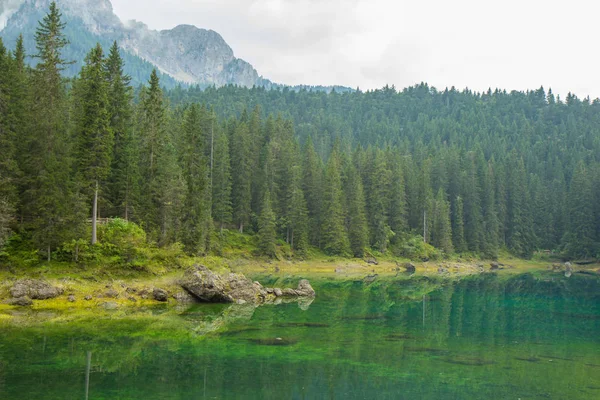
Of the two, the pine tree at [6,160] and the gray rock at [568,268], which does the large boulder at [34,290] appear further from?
the gray rock at [568,268]

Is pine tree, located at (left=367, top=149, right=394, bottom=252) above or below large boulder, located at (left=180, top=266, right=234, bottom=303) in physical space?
above

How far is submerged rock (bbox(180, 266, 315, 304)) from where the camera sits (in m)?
44.4

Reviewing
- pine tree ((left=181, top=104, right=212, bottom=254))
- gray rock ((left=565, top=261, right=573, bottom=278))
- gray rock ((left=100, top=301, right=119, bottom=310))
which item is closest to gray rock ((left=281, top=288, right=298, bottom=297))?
pine tree ((left=181, top=104, right=212, bottom=254))

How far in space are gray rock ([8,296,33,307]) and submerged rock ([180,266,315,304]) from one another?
1299cm

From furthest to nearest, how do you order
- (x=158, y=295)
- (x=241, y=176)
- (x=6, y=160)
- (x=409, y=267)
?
1. (x=409, y=267)
2. (x=241, y=176)
3. (x=158, y=295)
4. (x=6, y=160)

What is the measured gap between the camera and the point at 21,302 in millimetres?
34750

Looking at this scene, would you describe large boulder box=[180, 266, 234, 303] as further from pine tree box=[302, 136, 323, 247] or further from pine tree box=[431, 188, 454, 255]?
pine tree box=[431, 188, 454, 255]

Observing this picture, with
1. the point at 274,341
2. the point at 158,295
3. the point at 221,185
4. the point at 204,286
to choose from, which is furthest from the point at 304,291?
the point at 221,185

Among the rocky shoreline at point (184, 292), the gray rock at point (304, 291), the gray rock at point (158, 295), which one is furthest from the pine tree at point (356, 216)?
the gray rock at point (158, 295)

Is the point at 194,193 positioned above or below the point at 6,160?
below

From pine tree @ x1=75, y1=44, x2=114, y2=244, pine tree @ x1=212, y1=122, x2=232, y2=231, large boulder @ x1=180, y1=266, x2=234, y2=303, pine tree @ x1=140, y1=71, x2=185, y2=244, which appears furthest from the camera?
pine tree @ x1=212, y1=122, x2=232, y2=231

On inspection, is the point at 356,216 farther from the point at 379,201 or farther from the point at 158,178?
the point at 158,178

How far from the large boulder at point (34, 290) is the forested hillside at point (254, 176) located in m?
4.25

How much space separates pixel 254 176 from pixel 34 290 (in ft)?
202
